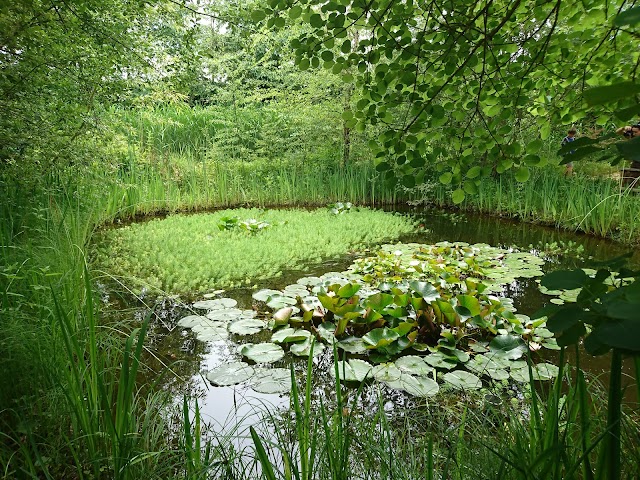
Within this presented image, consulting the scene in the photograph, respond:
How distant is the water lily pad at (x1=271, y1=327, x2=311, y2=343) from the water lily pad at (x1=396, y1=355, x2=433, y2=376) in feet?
2.11

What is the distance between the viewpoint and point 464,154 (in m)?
1.58

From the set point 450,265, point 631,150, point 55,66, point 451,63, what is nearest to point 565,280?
point 631,150

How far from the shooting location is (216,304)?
3426mm

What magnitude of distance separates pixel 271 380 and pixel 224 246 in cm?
272

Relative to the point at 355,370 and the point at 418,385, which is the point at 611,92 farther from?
the point at 355,370

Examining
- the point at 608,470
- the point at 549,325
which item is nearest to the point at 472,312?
the point at 608,470

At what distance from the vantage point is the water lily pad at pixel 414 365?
2391 mm

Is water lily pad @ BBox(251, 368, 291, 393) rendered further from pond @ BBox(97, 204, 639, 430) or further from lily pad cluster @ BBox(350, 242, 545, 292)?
lily pad cluster @ BBox(350, 242, 545, 292)

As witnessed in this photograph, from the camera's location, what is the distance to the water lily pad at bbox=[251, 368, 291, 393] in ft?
7.50

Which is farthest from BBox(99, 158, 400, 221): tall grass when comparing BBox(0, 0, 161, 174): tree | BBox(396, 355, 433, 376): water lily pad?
BBox(396, 355, 433, 376): water lily pad

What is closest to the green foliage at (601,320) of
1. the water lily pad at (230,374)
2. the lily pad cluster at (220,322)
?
the water lily pad at (230,374)

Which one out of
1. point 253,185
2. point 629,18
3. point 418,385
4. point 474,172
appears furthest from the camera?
point 253,185

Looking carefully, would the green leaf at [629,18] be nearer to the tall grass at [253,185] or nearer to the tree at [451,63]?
the tree at [451,63]

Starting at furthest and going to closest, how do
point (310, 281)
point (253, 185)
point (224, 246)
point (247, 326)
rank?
point (253, 185)
point (224, 246)
point (310, 281)
point (247, 326)
